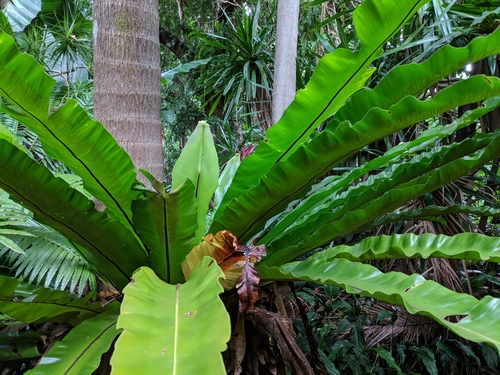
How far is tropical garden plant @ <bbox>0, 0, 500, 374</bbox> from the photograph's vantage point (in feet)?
1.86

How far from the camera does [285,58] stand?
67.0 inches

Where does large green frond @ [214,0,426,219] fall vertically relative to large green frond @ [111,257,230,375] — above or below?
above

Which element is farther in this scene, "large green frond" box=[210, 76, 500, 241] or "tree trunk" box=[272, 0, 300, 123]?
"tree trunk" box=[272, 0, 300, 123]

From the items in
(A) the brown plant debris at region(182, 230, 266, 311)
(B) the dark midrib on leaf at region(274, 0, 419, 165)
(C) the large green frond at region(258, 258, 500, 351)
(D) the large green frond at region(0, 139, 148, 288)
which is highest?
(B) the dark midrib on leaf at region(274, 0, 419, 165)

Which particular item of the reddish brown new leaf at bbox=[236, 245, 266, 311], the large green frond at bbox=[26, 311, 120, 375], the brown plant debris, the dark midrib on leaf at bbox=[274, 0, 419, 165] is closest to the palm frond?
the large green frond at bbox=[26, 311, 120, 375]

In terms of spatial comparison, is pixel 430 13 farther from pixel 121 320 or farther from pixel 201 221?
pixel 121 320

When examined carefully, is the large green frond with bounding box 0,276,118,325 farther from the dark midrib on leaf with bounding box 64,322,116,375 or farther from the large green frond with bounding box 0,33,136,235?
the large green frond with bounding box 0,33,136,235

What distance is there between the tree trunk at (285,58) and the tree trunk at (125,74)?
0.78m

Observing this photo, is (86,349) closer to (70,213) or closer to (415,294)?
(70,213)

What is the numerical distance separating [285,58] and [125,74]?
3.06 feet

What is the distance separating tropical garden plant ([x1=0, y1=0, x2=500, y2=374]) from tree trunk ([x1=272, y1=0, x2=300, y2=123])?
824 millimetres

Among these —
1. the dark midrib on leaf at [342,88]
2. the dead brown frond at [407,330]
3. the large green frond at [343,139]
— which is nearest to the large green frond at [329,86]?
the dark midrib on leaf at [342,88]

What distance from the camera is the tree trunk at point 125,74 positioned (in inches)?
38.5

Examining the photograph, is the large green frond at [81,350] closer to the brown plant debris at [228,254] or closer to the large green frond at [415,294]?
the brown plant debris at [228,254]
